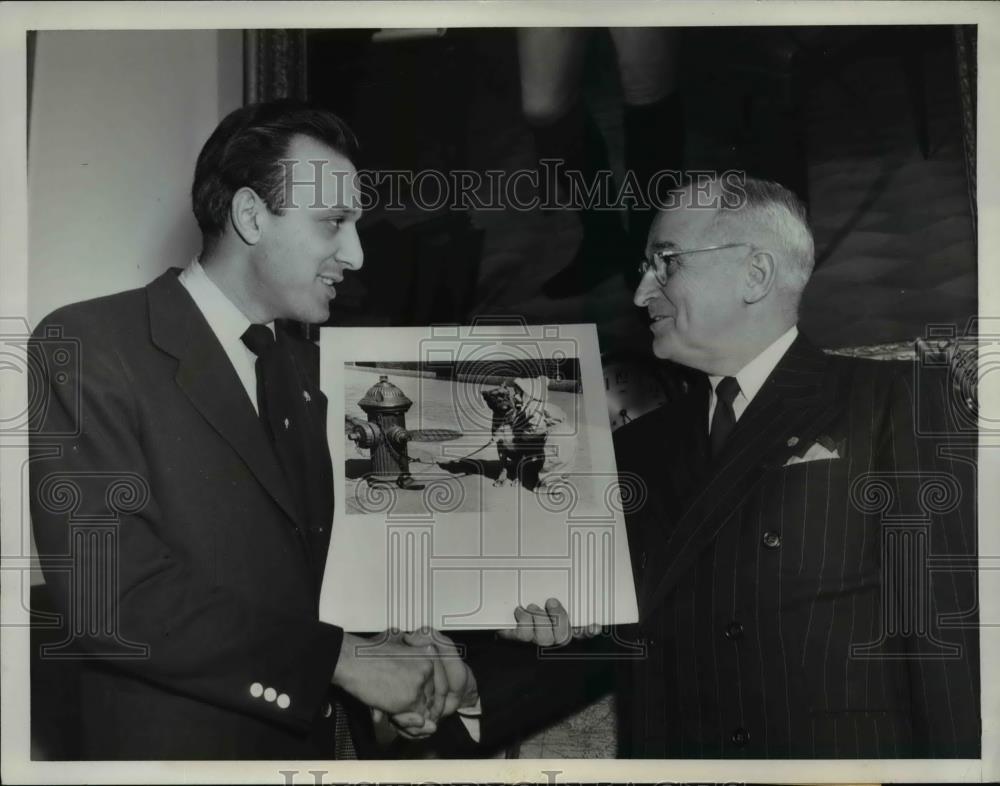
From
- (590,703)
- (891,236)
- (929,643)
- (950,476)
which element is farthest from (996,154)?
(590,703)

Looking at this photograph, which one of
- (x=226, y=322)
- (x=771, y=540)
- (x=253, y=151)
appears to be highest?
(x=253, y=151)

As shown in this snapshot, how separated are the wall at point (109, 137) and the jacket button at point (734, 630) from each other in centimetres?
152

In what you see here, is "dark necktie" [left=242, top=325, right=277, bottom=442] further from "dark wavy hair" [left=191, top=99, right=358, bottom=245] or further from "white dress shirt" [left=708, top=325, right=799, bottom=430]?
"white dress shirt" [left=708, top=325, right=799, bottom=430]

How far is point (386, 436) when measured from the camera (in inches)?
86.7

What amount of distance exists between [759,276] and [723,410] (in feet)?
1.00

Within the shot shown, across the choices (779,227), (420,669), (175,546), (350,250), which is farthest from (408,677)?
(779,227)

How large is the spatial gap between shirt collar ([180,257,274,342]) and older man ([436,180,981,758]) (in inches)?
34.2

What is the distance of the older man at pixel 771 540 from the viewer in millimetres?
2170

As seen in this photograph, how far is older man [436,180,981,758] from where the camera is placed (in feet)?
7.12

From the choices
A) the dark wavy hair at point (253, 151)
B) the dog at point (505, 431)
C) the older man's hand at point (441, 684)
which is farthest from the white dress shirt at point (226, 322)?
the older man's hand at point (441, 684)

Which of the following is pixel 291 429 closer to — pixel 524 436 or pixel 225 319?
pixel 225 319

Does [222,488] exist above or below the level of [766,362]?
below

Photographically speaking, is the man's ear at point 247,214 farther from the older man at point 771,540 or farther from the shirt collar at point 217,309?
the older man at point 771,540

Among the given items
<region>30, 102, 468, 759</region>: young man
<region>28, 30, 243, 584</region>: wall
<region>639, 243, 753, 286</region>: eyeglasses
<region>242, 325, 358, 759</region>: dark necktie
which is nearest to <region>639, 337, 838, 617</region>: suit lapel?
<region>639, 243, 753, 286</region>: eyeglasses
